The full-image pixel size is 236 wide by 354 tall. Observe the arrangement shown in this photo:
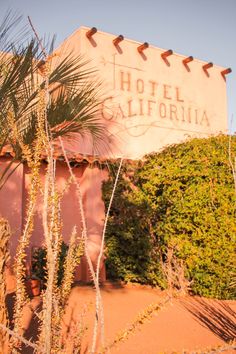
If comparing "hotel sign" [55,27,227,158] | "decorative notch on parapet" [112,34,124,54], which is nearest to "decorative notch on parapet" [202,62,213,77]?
"hotel sign" [55,27,227,158]

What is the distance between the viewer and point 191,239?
7492 mm

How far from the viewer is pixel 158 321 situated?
19.5 ft

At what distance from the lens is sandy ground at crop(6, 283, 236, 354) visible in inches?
192

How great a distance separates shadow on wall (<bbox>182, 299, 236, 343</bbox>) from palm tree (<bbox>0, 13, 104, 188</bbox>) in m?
2.81

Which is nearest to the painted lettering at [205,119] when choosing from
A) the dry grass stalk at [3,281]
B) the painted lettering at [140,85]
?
the painted lettering at [140,85]

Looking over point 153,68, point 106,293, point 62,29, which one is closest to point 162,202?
point 106,293

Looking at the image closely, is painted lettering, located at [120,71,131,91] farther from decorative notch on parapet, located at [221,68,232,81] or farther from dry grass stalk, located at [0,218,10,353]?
dry grass stalk, located at [0,218,10,353]

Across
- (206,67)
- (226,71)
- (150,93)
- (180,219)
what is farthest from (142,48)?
(180,219)

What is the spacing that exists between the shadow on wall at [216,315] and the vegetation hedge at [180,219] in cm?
32

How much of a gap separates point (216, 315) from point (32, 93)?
3937mm

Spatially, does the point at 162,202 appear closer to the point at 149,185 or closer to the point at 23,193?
the point at 149,185

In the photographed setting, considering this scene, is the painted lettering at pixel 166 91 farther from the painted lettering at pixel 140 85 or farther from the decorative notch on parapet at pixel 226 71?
the decorative notch on parapet at pixel 226 71

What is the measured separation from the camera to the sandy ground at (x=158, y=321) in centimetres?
488

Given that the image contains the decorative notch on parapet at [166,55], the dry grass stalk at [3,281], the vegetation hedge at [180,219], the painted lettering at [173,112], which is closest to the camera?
the dry grass stalk at [3,281]
